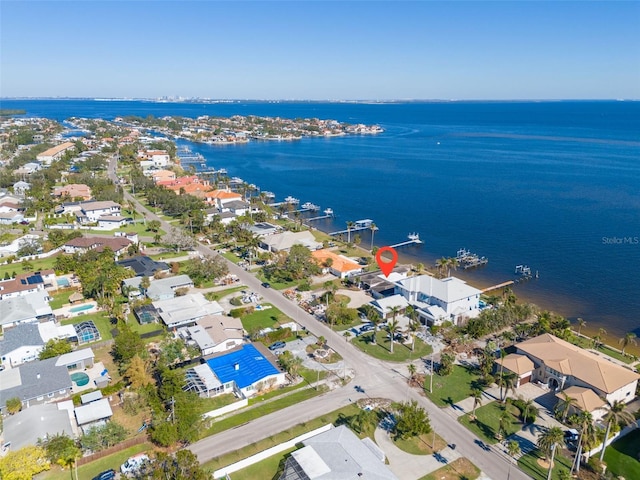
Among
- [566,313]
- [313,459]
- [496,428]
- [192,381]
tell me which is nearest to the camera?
[313,459]

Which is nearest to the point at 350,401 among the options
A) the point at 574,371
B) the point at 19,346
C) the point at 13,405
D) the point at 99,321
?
the point at 574,371

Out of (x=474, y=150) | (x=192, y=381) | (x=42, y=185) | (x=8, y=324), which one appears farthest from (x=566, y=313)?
(x=474, y=150)

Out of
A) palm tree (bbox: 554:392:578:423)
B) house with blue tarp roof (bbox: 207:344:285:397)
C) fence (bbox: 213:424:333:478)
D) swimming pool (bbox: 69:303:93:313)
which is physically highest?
palm tree (bbox: 554:392:578:423)

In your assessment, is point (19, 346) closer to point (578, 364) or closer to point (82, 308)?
point (82, 308)

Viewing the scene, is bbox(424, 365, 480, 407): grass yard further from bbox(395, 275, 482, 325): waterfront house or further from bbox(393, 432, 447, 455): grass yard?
bbox(395, 275, 482, 325): waterfront house

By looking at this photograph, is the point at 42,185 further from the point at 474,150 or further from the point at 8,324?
the point at 474,150

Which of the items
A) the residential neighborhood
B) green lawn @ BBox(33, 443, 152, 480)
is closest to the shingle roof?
the residential neighborhood
